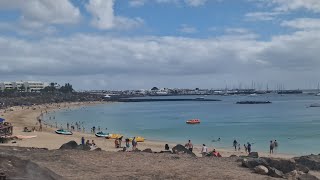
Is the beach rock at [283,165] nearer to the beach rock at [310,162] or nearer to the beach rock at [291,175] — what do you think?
the beach rock at [291,175]

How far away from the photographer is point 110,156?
67.4 ft

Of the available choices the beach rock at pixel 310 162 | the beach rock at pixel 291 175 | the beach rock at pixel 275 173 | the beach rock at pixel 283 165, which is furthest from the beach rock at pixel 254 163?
the beach rock at pixel 310 162

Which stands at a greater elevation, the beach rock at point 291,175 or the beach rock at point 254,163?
the beach rock at point 254,163

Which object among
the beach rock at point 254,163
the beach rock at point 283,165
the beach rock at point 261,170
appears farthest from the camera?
the beach rock at point 283,165

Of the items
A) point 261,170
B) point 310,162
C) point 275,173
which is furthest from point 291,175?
point 310,162

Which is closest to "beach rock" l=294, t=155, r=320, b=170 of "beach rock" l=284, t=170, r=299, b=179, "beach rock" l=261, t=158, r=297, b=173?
"beach rock" l=261, t=158, r=297, b=173

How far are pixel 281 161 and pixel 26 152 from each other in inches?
480

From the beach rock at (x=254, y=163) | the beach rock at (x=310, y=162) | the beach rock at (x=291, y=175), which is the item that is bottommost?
the beach rock at (x=310, y=162)

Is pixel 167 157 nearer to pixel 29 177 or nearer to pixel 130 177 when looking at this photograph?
pixel 130 177

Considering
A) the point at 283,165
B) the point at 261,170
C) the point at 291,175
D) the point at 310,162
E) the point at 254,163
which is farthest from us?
the point at 310,162

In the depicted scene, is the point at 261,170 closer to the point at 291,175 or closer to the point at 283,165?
the point at 291,175

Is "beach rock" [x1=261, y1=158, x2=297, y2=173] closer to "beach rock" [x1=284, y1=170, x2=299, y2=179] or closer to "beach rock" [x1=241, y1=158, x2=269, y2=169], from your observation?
"beach rock" [x1=241, y1=158, x2=269, y2=169]

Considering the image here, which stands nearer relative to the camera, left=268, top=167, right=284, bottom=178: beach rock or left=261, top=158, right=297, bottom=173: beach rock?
left=268, top=167, right=284, bottom=178: beach rock

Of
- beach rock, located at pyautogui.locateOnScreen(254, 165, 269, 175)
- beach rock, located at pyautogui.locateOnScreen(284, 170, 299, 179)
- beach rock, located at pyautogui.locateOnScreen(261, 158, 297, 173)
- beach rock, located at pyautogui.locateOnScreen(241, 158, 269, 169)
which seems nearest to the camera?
beach rock, located at pyautogui.locateOnScreen(284, 170, 299, 179)
